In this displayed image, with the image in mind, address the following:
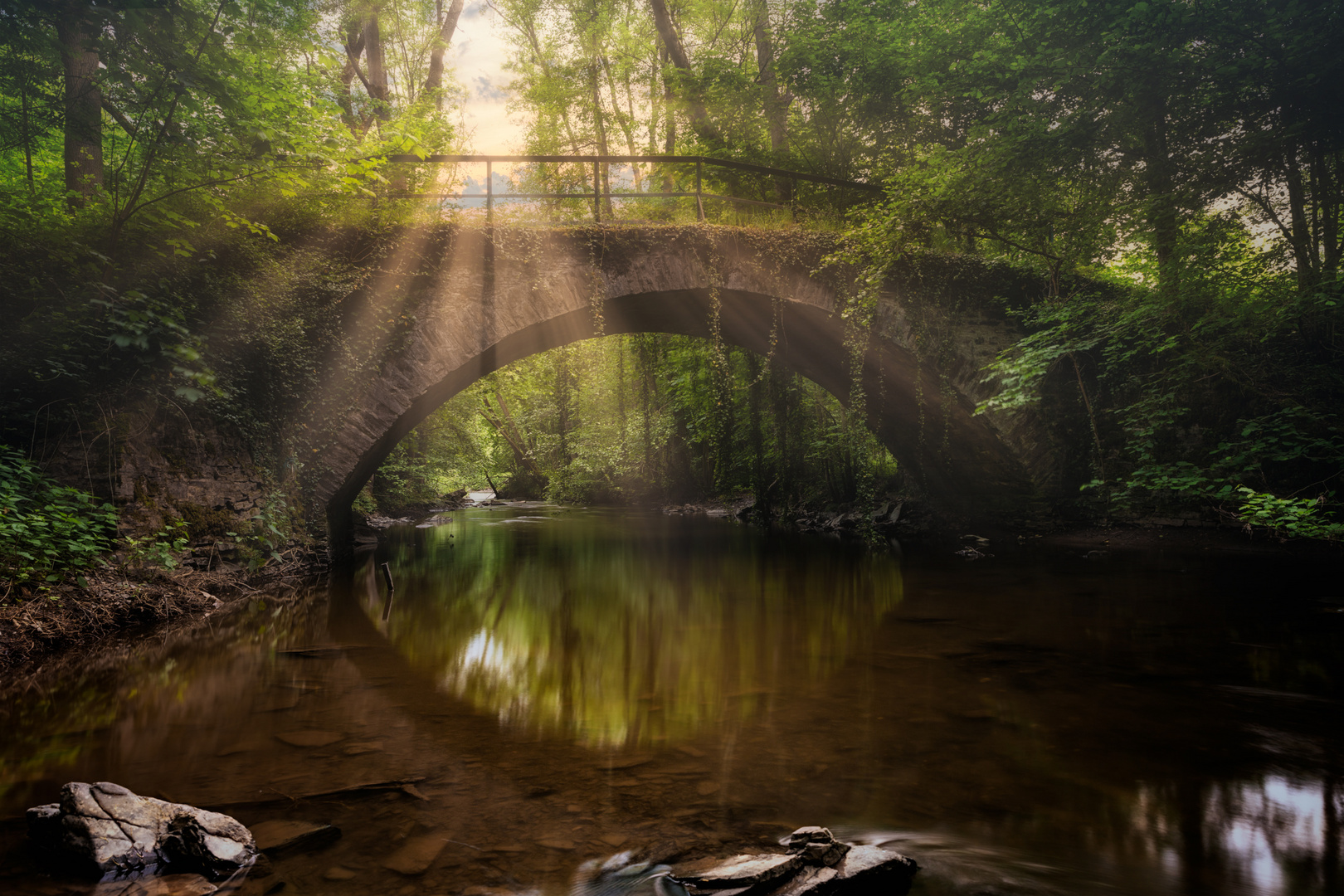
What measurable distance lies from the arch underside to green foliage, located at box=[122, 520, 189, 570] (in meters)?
3.01

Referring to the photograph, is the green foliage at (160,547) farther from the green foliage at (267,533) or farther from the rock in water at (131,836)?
the rock in water at (131,836)

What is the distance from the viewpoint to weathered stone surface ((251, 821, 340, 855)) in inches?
90.7

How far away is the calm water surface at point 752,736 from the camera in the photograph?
91.8 inches

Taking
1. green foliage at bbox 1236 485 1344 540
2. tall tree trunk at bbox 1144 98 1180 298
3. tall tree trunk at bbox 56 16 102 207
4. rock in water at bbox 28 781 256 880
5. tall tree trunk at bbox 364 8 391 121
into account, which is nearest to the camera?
rock in water at bbox 28 781 256 880

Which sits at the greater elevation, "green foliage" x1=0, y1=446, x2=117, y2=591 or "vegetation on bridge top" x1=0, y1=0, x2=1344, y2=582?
"vegetation on bridge top" x1=0, y1=0, x2=1344, y2=582

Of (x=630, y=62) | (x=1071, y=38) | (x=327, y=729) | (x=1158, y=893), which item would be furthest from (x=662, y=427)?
(x=1158, y=893)

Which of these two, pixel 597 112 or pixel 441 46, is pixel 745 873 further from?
pixel 597 112

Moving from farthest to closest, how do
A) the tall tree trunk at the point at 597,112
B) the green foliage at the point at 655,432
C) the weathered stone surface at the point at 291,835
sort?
the tall tree trunk at the point at 597,112 → the green foliage at the point at 655,432 → the weathered stone surface at the point at 291,835

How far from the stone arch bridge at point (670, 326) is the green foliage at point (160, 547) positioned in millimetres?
1945

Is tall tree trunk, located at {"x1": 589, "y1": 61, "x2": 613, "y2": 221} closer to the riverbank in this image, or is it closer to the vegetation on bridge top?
the vegetation on bridge top

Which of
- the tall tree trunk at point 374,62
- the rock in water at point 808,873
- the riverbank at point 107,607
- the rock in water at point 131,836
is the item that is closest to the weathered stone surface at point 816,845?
the rock in water at point 808,873

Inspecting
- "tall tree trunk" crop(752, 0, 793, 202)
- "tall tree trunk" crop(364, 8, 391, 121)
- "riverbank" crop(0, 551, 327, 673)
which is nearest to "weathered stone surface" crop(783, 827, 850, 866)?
"riverbank" crop(0, 551, 327, 673)

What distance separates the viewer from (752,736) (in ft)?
11.0

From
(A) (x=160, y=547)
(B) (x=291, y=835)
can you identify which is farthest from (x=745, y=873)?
(A) (x=160, y=547)
